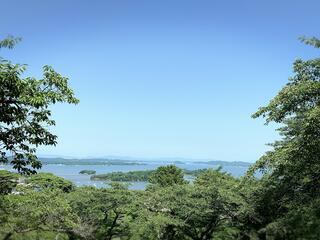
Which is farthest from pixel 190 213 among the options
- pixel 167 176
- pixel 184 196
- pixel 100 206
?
pixel 167 176

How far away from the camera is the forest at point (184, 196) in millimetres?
8445

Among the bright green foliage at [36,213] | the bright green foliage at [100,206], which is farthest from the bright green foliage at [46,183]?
the bright green foliage at [36,213]

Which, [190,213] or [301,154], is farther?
[190,213]

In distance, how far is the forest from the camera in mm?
8445

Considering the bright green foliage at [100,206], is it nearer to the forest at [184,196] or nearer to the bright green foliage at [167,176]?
the forest at [184,196]

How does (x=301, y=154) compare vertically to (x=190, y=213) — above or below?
above

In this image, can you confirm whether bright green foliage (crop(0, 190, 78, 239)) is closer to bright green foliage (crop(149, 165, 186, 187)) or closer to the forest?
the forest

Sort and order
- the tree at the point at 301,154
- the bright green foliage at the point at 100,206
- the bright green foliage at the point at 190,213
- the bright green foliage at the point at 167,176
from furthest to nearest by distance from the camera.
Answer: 1. the bright green foliage at the point at 167,176
2. the bright green foliage at the point at 100,206
3. the bright green foliage at the point at 190,213
4. the tree at the point at 301,154

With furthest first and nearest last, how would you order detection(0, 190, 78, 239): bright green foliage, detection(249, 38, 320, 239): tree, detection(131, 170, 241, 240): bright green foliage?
detection(131, 170, 241, 240): bright green foliage, detection(0, 190, 78, 239): bright green foliage, detection(249, 38, 320, 239): tree

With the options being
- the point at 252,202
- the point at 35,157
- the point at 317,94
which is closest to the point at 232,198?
the point at 252,202

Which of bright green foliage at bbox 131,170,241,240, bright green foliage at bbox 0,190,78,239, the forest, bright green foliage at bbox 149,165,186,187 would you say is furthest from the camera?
bright green foliage at bbox 149,165,186,187

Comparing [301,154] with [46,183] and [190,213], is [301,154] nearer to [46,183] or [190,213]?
[190,213]

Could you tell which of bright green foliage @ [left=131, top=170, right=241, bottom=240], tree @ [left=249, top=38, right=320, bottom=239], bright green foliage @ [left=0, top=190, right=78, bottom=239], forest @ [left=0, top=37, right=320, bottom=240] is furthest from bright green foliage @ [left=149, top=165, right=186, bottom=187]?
tree @ [left=249, top=38, right=320, bottom=239]

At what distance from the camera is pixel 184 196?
27125mm
